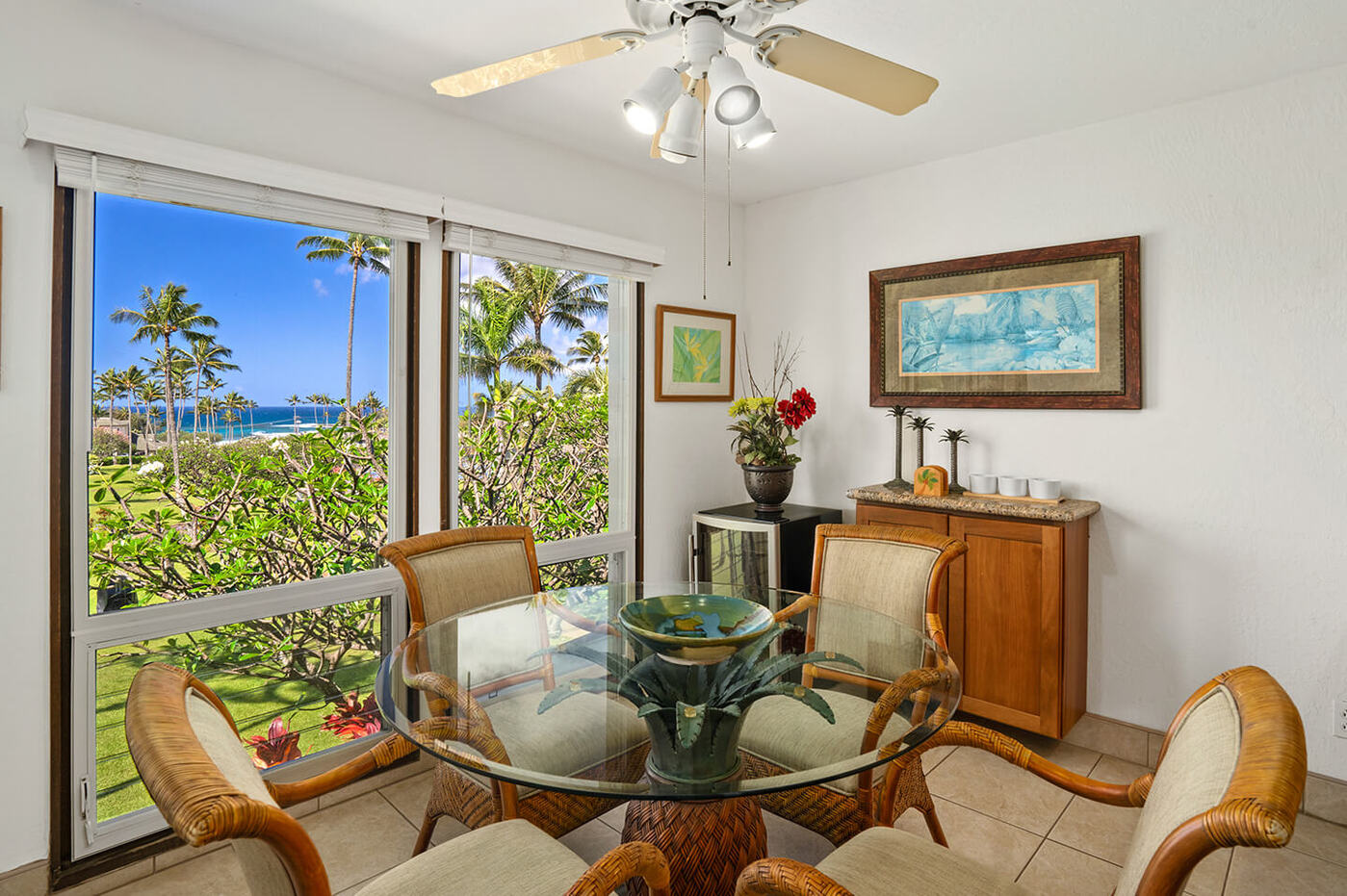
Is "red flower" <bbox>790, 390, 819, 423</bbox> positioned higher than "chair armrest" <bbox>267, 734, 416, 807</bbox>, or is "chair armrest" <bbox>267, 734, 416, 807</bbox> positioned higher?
"red flower" <bbox>790, 390, 819, 423</bbox>

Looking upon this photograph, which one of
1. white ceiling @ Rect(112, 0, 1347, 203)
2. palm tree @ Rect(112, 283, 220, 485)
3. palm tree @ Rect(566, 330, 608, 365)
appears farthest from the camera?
palm tree @ Rect(566, 330, 608, 365)

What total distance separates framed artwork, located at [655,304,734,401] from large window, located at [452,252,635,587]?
18cm

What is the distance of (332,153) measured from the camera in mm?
2514

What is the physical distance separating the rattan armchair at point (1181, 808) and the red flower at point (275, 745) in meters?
1.95

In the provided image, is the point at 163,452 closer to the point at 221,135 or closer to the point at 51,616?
the point at 51,616

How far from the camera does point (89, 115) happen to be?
2.03 meters

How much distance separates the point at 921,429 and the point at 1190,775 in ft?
8.01

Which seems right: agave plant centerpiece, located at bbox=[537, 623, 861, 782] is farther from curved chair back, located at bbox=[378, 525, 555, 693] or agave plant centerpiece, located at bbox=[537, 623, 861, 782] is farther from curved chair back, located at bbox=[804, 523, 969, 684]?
curved chair back, located at bbox=[804, 523, 969, 684]

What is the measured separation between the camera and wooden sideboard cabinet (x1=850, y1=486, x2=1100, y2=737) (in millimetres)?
2707

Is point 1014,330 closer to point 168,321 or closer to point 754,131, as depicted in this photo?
point 754,131

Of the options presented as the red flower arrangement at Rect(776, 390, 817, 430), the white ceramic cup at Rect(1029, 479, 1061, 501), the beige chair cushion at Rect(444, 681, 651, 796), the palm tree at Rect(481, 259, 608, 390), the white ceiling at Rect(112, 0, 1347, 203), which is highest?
the white ceiling at Rect(112, 0, 1347, 203)

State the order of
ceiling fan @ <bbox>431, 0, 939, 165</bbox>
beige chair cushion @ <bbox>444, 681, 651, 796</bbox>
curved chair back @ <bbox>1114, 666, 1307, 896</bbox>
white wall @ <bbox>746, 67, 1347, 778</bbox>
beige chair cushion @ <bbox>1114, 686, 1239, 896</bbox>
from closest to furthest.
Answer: curved chair back @ <bbox>1114, 666, 1307, 896</bbox> → beige chair cushion @ <bbox>1114, 686, 1239, 896</bbox> → beige chair cushion @ <bbox>444, 681, 651, 796</bbox> → ceiling fan @ <bbox>431, 0, 939, 165</bbox> → white wall @ <bbox>746, 67, 1347, 778</bbox>

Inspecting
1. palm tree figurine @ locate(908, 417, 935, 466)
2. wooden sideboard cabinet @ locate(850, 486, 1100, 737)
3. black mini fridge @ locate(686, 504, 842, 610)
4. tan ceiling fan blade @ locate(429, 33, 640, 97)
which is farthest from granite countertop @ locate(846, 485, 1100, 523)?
tan ceiling fan blade @ locate(429, 33, 640, 97)

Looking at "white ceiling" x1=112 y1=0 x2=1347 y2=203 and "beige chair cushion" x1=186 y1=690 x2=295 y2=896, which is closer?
"beige chair cushion" x1=186 y1=690 x2=295 y2=896
